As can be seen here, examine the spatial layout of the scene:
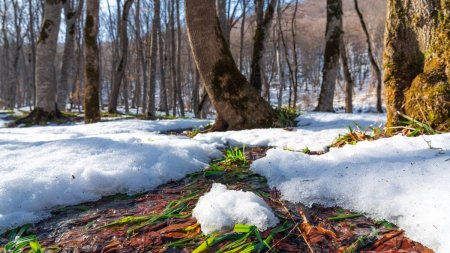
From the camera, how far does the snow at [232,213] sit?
1.11m

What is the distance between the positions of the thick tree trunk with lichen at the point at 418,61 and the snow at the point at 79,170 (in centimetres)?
144

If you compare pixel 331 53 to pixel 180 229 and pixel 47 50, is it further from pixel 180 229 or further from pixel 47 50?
pixel 180 229

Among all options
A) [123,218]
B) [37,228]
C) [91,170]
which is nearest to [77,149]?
[91,170]

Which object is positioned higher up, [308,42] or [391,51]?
[308,42]

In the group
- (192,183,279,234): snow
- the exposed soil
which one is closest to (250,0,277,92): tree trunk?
the exposed soil

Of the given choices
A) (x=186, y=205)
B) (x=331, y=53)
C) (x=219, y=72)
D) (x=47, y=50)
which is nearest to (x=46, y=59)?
(x=47, y=50)

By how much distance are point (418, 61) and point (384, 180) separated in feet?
4.88

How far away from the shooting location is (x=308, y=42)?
156 ft

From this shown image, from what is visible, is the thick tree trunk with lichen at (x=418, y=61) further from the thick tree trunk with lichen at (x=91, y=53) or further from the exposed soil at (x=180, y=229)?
the thick tree trunk with lichen at (x=91, y=53)

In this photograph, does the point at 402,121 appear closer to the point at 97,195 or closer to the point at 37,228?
the point at 97,195

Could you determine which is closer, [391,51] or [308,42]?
[391,51]

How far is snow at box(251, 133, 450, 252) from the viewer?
104cm

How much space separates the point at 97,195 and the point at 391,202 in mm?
1359

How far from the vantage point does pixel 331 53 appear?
7141mm
